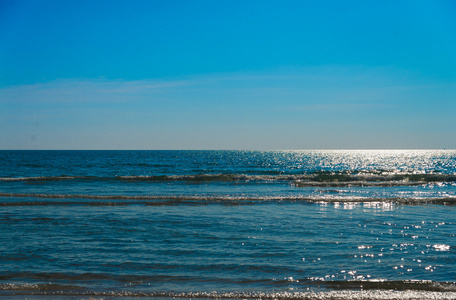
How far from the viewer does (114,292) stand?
25.8ft

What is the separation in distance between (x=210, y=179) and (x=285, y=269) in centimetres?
3280

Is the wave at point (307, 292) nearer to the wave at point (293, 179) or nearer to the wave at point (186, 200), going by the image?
the wave at point (186, 200)

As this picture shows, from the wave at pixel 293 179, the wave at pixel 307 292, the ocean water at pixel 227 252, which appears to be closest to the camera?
the wave at pixel 307 292

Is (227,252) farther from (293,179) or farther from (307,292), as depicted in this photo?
(293,179)

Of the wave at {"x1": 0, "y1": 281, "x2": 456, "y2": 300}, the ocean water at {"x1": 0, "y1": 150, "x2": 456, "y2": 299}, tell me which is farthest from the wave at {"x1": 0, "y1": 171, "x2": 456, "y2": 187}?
the wave at {"x1": 0, "y1": 281, "x2": 456, "y2": 300}

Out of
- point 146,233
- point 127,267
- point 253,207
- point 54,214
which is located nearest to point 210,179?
point 253,207

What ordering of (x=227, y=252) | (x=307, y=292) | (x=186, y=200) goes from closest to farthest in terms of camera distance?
(x=307, y=292) → (x=227, y=252) → (x=186, y=200)

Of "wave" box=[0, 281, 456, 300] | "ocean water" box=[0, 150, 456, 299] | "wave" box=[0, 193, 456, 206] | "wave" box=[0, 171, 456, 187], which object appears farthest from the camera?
"wave" box=[0, 171, 456, 187]

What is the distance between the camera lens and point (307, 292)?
25.9ft

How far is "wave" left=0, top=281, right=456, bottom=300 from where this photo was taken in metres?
7.66

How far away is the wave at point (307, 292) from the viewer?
25.1ft

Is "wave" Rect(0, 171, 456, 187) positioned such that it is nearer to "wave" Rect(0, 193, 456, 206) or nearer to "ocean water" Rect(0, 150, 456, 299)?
"wave" Rect(0, 193, 456, 206)

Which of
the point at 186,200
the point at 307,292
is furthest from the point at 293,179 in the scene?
the point at 307,292

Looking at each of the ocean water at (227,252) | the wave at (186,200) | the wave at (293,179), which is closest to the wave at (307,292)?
the ocean water at (227,252)
